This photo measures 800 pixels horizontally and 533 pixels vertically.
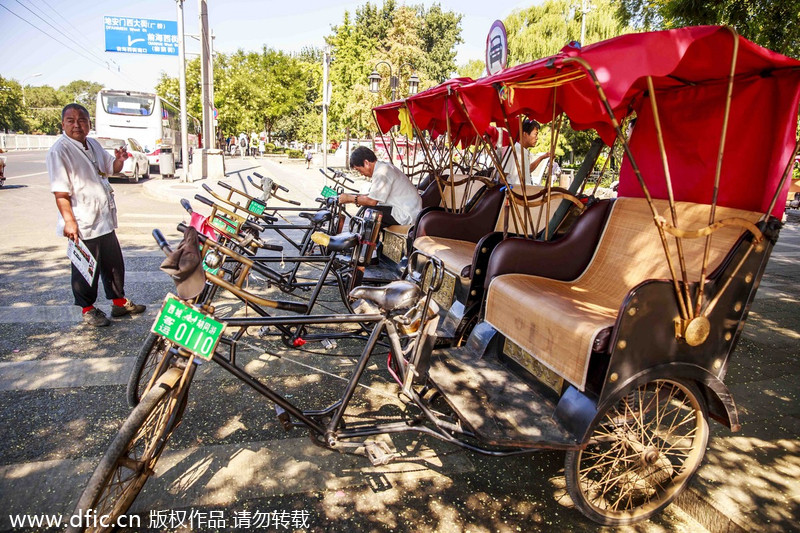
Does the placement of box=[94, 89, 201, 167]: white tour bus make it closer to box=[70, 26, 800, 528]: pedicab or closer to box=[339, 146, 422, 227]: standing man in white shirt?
box=[339, 146, 422, 227]: standing man in white shirt

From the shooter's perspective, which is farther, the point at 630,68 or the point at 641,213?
the point at 641,213

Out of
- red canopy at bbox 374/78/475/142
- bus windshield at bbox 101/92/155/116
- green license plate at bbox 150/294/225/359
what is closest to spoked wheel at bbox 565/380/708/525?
green license plate at bbox 150/294/225/359

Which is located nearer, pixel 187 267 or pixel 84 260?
pixel 187 267

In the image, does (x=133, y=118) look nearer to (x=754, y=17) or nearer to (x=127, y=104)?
(x=127, y=104)

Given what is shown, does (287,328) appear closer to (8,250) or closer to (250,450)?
(250,450)

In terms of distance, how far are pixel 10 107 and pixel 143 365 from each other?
6831 cm

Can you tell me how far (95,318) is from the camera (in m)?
4.43

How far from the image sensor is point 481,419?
8.34 feet

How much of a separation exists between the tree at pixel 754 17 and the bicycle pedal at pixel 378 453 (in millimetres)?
5588

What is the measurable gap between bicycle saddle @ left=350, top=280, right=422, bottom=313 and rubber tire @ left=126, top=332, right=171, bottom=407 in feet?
4.50

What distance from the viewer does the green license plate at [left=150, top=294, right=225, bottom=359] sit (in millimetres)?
2039

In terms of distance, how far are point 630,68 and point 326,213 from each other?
14.1ft

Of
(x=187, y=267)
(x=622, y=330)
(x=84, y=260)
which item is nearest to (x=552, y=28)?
(x=84, y=260)

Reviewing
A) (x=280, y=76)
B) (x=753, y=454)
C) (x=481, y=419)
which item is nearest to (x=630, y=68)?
(x=481, y=419)
